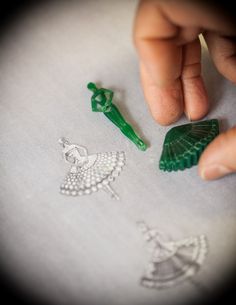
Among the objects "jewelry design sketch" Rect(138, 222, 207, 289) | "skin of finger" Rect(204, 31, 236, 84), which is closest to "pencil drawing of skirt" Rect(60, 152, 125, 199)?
"jewelry design sketch" Rect(138, 222, 207, 289)

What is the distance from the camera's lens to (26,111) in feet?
2.45

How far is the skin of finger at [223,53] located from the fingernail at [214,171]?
0.20m

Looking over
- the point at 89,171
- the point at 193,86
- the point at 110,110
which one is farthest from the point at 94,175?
the point at 193,86

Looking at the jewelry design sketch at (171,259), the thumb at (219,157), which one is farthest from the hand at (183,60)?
the jewelry design sketch at (171,259)

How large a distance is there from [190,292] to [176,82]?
0.35m

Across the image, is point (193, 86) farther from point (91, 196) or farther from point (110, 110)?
point (91, 196)

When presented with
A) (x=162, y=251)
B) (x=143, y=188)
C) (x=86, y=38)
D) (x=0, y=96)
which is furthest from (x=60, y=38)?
(x=162, y=251)

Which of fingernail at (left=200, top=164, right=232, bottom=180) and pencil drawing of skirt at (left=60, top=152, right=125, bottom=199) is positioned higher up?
pencil drawing of skirt at (left=60, top=152, right=125, bottom=199)

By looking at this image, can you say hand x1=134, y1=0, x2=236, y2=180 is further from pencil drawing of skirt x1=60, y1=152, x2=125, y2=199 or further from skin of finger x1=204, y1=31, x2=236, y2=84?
pencil drawing of skirt x1=60, y1=152, x2=125, y2=199

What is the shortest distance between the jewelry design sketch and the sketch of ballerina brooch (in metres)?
0.10

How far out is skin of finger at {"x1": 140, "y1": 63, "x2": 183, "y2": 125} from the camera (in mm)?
653

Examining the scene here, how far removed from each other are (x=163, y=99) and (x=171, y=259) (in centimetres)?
27

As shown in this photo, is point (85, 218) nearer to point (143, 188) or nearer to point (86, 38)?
point (143, 188)

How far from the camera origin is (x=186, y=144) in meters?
0.62
